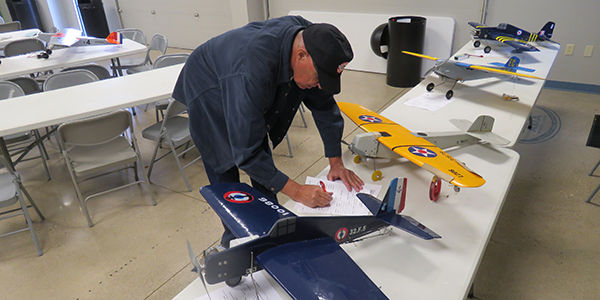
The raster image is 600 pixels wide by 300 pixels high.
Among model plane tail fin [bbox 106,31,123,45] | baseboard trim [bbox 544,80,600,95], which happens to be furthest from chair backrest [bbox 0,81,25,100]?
baseboard trim [bbox 544,80,600,95]

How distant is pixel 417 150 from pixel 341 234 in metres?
0.72

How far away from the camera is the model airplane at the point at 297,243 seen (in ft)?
3.68

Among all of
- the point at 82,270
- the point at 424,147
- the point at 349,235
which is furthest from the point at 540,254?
the point at 82,270

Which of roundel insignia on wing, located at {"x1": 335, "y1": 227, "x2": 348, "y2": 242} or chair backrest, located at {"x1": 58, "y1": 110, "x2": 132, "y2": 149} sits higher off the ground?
roundel insignia on wing, located at {"x1": 335, "y1": 227, "x2": 348, "y2": 242}

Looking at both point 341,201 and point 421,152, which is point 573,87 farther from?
point 341,201

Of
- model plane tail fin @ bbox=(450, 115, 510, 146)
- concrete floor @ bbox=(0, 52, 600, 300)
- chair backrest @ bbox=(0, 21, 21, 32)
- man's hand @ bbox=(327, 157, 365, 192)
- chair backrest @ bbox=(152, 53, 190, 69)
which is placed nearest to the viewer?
man's hand @ bbox=(327, 157, 365, 192)

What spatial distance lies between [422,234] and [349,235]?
284 mm

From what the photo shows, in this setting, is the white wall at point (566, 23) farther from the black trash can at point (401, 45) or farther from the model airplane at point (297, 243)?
the model airplane at point (297, 243)

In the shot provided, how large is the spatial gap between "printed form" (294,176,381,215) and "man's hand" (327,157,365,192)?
0.9 inches

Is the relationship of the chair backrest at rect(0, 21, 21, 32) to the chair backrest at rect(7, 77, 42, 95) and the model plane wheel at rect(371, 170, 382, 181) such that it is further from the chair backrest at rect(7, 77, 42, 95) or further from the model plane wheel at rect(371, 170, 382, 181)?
the model plane wheel at rect(371, 170, 382, 181)

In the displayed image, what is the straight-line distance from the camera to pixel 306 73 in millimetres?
1438

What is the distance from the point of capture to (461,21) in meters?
5.34

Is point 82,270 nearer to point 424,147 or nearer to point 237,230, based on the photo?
point 237,230

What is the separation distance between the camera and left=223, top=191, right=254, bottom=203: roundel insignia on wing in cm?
144
